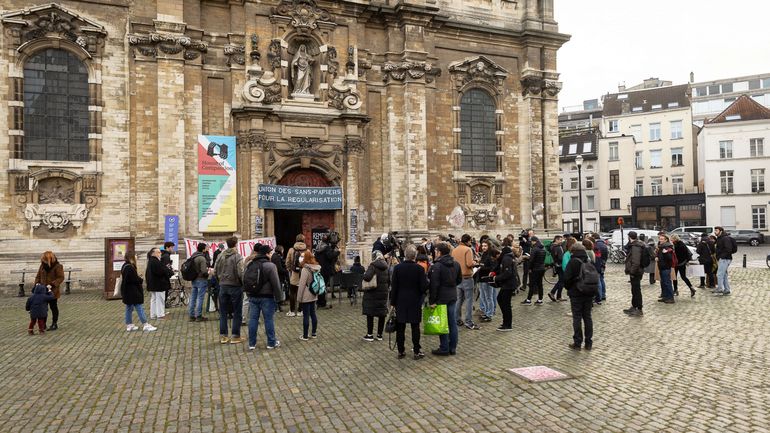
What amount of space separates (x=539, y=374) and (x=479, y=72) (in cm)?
1912

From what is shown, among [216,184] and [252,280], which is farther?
[216,184]

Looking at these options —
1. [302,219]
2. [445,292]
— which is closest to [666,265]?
[445,292]

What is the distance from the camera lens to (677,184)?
54.4 m

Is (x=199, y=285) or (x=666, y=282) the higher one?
(x=199, y=285)

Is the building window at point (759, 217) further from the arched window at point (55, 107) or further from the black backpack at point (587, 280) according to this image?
the arched window at point (55, 107)

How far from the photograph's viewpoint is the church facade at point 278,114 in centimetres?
1769

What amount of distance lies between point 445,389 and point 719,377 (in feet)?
12.4

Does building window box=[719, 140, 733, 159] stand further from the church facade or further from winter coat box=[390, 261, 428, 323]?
winter coat box=[390, 261, 428, 323]

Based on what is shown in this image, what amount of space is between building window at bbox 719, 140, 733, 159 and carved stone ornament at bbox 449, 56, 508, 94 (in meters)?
31.5

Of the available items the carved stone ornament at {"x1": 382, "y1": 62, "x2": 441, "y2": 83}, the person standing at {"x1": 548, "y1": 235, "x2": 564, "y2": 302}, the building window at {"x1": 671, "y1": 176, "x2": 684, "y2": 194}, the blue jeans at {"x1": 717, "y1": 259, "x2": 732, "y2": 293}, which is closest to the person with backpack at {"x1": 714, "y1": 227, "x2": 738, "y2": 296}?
the blue jeans at {"x1": 717, "y1": 259, "x2": 732, "y2": 293}

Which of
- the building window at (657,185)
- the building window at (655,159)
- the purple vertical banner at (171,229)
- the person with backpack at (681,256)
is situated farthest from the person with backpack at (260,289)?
the building window at (655,159)

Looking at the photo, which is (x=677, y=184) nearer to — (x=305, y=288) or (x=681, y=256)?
(x=681, y=256)

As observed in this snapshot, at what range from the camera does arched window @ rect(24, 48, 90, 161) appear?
57.9ft

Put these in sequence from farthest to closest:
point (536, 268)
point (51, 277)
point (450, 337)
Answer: point (536, 268)
point (51, 277)
point (450, 337)
